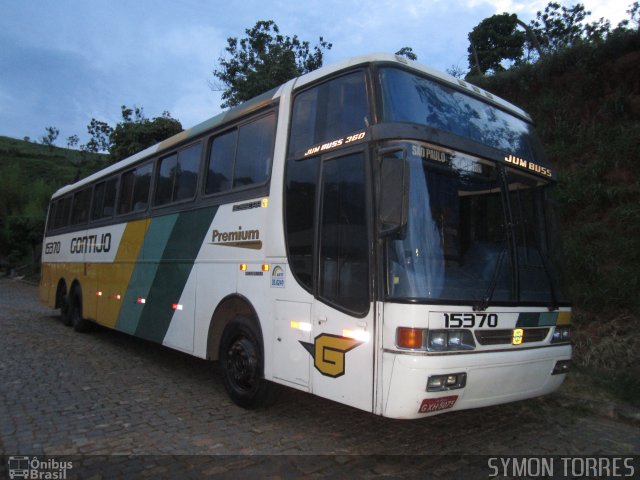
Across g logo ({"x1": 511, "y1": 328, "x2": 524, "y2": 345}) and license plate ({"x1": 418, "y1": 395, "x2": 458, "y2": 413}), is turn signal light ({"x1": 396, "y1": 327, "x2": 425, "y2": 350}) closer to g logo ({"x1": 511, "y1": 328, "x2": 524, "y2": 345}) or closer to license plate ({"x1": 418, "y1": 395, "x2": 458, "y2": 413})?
license plate ({"x1": 418, "y1": 395, "x2": 458, "y2": 413})

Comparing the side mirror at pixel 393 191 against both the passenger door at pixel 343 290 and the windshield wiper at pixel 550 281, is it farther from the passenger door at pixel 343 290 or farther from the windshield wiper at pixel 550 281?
the windshield wiper at pixel 550 281

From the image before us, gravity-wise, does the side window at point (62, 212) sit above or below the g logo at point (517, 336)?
above

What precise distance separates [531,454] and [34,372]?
6.32 metres

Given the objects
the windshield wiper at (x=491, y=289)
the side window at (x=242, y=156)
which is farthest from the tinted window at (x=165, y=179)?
the windshield wiper at (x=491, y=289)

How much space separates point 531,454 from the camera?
4340 mm

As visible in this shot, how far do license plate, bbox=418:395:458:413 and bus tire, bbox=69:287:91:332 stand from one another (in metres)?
9.13

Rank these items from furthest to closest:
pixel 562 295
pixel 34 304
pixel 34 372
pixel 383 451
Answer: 1. pixel 34 304
2. pixel 34 372
3. pixel 562 295
4. pixel 383 451

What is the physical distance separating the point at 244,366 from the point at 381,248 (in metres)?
2.32

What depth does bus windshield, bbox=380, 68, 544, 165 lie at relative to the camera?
4.19 metres

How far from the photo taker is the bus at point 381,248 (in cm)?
379

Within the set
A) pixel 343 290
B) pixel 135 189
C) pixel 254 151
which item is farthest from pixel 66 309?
pixel 343 290

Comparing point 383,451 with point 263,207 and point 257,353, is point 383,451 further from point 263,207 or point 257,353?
point 263,207

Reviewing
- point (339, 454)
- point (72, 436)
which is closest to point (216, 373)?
point (72, 436)

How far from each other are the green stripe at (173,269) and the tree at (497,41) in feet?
67.3
